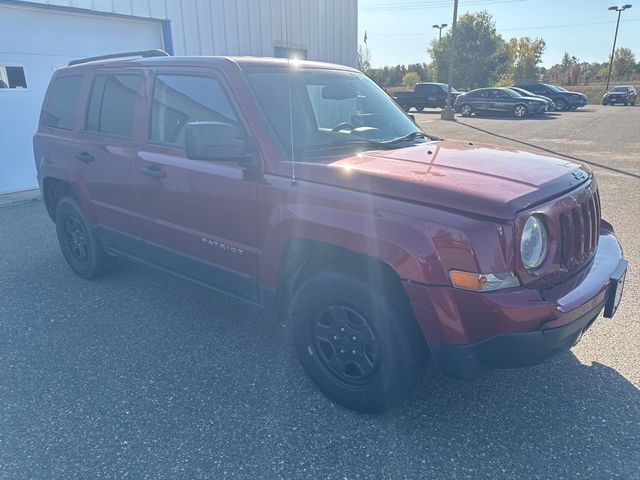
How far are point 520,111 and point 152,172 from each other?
25.6 metres

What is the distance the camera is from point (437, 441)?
2.49 metres

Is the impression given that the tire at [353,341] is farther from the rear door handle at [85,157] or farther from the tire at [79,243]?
the tire at [79,243]

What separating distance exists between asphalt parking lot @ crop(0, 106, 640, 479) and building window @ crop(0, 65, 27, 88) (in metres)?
5.49

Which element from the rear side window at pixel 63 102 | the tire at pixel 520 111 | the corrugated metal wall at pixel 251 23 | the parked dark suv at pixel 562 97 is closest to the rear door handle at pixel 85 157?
the rear side window at pixel 63 102

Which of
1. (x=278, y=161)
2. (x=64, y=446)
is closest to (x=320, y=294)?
(x=278, y=161)

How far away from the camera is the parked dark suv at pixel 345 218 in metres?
2.17

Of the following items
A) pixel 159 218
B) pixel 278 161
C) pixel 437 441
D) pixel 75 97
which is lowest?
pixel 437 441

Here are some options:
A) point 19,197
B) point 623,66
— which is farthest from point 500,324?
point 623,66

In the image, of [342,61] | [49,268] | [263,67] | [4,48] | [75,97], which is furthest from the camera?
[342,61]

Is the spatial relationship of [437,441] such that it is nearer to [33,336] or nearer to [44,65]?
[33,336]

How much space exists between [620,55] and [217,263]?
274ft

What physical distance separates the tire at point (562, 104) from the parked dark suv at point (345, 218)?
100 ft

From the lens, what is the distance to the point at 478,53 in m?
53.4

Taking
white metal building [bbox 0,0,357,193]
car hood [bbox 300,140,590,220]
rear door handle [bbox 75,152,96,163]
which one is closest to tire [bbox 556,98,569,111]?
white metal building [bbox 0,0,357,193]
